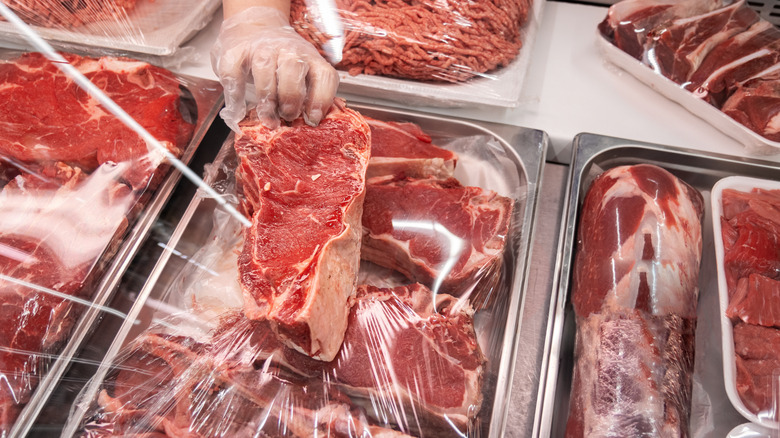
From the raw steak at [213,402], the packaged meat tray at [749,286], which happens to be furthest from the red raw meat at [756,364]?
the raw steak at [213,402]

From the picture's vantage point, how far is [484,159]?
2.54 meters

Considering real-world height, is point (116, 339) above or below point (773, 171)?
below

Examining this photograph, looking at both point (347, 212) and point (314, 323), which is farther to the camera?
point (347, 212)

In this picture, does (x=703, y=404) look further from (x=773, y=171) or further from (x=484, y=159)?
(x=484, y=159)

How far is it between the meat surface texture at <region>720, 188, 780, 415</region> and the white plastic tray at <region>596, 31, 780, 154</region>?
13.2 inches

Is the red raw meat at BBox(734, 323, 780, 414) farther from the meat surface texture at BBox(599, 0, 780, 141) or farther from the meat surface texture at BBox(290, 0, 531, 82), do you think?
the meat surface texture at BBox(290, 0, 531, 82)

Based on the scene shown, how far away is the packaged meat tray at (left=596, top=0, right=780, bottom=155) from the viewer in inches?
92.4

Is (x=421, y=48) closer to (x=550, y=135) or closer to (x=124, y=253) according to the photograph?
(x=550, y=135)

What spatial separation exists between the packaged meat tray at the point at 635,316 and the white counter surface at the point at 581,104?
0.40 meters

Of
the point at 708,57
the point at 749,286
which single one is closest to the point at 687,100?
the point at 708,57

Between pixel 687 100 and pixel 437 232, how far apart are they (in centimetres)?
152

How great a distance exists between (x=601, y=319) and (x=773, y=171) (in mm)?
1259

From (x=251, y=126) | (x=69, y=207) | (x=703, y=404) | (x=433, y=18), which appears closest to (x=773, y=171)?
(x=703, y=404)

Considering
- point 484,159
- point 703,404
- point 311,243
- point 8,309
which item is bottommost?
point 8,309
